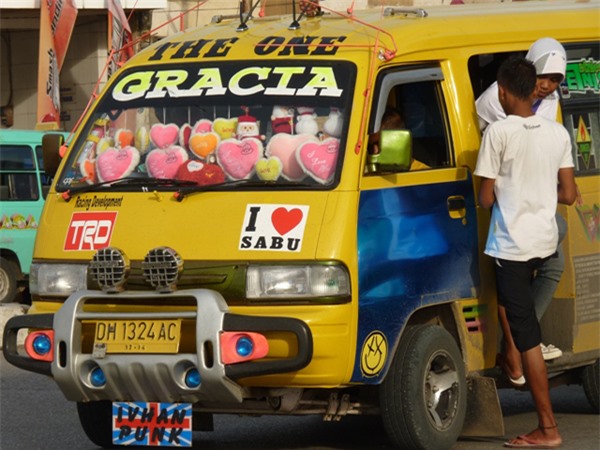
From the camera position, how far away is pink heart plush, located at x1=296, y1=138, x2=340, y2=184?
293 inches

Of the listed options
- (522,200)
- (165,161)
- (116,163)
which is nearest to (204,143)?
(165,161)

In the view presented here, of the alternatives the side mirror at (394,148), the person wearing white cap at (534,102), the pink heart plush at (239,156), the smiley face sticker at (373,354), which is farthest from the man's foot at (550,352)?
the pink heart plush at (239,156)

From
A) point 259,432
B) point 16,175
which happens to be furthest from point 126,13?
point 259,432

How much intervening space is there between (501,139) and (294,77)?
1.11 meters

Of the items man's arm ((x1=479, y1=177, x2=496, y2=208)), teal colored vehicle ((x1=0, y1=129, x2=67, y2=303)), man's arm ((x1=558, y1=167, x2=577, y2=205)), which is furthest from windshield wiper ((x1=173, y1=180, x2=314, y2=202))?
teal colored vehicle ((x1=0, y1=129, x2=67, y2=303))

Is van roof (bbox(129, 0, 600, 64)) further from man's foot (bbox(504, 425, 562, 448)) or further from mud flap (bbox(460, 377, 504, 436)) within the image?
man's foot (bbox(504, 425, 562, 448))

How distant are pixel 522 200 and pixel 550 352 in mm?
1051

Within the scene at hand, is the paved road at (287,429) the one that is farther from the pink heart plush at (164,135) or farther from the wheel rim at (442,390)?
the pink heart plush at (164,135)

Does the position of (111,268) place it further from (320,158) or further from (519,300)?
(519,300)

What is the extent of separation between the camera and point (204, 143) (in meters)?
7.85

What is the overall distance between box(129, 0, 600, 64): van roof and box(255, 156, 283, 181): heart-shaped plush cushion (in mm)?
650

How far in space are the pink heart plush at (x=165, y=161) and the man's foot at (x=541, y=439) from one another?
231 cm

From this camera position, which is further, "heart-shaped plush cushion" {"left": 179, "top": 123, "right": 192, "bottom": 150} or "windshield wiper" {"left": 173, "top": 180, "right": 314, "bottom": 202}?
"heart-shaped plush cushion" {"left": 179, "top": 123, "right": 192, "bottom": 150}

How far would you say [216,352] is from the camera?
700 centimetres
